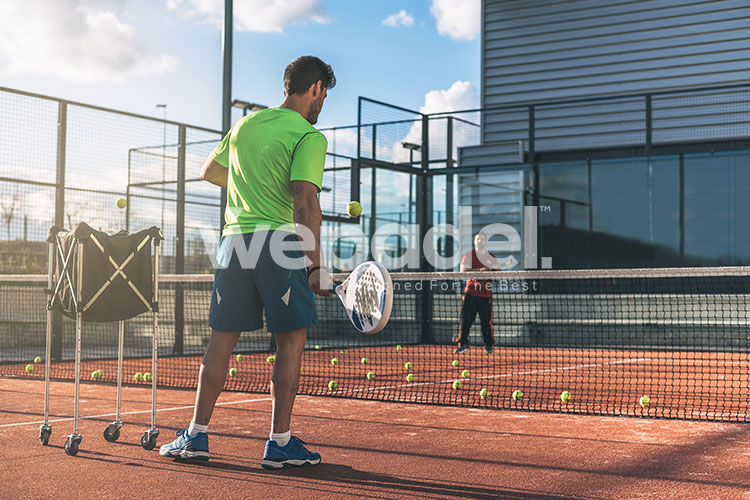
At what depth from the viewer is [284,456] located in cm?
380

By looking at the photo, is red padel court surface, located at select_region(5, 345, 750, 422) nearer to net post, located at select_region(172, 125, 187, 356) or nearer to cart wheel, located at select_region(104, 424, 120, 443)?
net post, located at select_region(172, 125, 187, 356)

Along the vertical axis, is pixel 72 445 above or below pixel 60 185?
below

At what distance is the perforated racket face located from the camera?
3.84 metres

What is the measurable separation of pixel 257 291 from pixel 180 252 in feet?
25.3

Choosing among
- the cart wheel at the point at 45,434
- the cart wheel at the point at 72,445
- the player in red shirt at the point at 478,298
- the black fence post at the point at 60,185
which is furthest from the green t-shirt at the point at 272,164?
the player in red shirt at the point at 478,298

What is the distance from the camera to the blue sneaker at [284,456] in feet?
12.4

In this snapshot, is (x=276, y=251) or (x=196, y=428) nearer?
(x=276, y=251)

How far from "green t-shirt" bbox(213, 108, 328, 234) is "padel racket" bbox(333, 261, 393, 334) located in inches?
18.6

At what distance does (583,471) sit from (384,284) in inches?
51.9

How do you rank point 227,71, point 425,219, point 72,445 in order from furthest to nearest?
point 425,219 < point 227,71 < point 72,445

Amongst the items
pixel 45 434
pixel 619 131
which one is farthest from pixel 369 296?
pixel 619 131

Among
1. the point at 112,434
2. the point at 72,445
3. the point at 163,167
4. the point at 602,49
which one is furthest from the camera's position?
the point at 602,49

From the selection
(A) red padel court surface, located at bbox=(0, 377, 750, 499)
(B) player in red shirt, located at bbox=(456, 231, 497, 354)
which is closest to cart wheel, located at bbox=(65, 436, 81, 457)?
(A) red padel court surface, located at bbox=(0, 377, 750, 499)

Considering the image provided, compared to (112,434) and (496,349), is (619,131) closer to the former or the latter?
(496,349)
